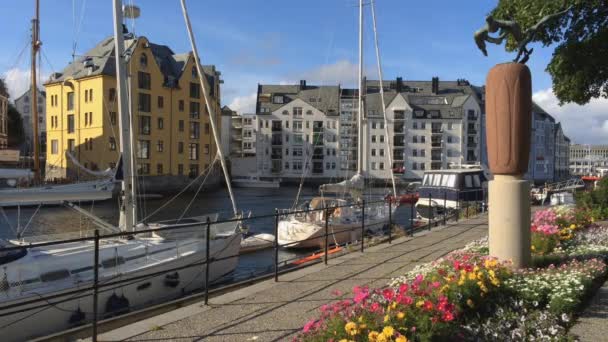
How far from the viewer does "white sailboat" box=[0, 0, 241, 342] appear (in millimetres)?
10852

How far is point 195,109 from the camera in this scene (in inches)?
3009

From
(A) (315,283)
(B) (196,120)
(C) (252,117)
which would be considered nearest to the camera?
(A) (315,283)

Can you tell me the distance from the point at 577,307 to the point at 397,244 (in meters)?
7.07

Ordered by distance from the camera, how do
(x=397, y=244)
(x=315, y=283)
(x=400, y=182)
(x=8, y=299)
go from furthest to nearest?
(x=400, y=182) → (x=397, y=244) → (x=8, y=299) → (x=315, y=283)

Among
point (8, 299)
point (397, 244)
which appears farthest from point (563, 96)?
point (8, 299)

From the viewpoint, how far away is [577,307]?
5.94 m

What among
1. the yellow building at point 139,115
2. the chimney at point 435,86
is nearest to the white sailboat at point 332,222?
the yellow building at point 139,115

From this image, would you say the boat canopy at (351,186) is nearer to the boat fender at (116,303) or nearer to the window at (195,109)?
the boat fender at (116,303)

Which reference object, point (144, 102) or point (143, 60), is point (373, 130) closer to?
point (144, 102)

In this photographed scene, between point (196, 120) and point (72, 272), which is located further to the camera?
point (196, 120)

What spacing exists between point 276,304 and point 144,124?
2558 inches

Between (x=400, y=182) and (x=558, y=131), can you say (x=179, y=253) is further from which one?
(x=558, y=131)

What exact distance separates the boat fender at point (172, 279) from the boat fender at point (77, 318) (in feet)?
9.59

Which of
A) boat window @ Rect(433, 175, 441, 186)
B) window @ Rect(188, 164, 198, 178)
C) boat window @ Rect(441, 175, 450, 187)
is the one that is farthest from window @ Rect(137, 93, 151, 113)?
boat window @ Rect(441, 175, 450, 187)
